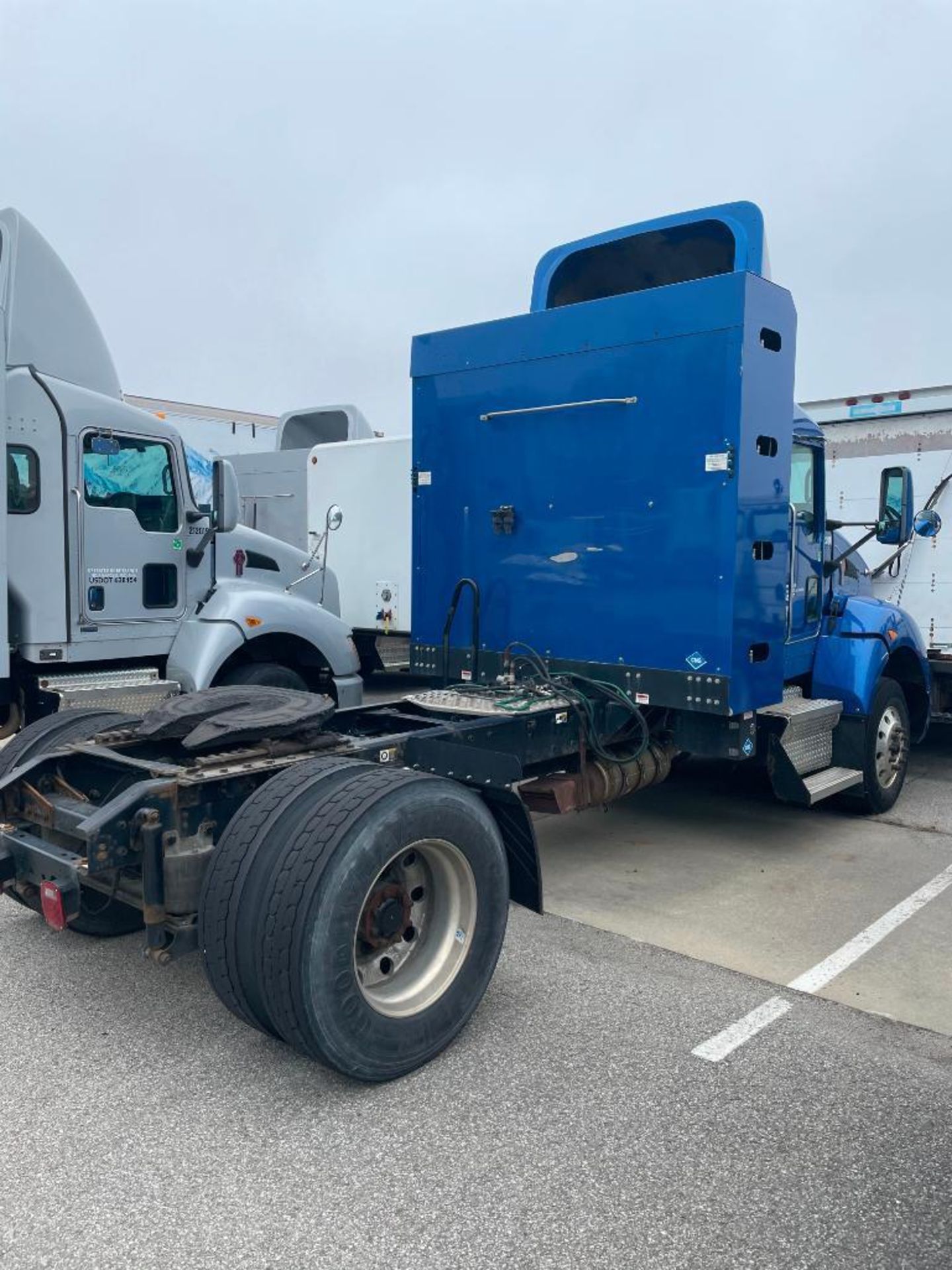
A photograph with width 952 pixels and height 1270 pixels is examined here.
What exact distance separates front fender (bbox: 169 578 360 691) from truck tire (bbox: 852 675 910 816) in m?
4.09

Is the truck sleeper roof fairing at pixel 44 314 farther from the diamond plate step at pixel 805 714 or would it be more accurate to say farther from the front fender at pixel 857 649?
the front fender at pixel 857 649

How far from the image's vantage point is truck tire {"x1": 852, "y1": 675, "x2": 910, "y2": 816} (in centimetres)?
660

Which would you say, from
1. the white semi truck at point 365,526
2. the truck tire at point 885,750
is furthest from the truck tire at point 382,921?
the white semi truck at point 365,526

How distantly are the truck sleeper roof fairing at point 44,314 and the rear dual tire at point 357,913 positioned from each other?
458 centimetres

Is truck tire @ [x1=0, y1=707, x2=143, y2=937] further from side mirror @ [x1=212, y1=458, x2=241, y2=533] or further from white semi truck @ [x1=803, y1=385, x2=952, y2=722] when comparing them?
white semi truck @ [x1=803, y1=385, x2=952, y2=722]

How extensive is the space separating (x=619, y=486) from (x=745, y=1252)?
3.76m

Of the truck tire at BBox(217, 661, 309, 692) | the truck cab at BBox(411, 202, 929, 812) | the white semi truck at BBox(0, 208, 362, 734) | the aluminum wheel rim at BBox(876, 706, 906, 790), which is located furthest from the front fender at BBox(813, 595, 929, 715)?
the white semi truck at BBox(0, 208, 362, 734)

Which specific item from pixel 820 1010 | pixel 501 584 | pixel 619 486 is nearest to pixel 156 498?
pixel 501 584

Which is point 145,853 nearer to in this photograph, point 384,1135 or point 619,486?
point 384,1135

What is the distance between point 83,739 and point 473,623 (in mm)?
2566

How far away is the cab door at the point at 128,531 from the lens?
22.7ft

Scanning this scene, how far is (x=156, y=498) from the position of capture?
7383mm

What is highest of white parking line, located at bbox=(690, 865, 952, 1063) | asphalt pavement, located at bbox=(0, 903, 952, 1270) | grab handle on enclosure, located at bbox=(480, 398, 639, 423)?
grab handle on enclosure, located at bbox=(480, 398, 639, 423)

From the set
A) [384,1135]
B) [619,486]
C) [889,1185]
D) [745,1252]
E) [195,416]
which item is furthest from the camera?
[195,416]
